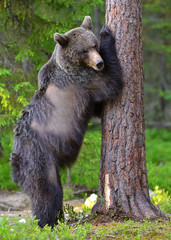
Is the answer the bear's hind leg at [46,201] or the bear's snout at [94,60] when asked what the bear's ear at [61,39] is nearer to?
the bear's snout at [94,60]

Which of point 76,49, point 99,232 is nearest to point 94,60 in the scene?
point 76,49

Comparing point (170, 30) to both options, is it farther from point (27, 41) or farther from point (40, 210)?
point (40, 210)

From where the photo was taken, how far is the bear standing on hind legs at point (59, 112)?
14.8 ft

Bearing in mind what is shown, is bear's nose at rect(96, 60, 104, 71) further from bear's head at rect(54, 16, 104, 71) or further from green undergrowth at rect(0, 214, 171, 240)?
green undergrowth at rect(0, 214, 171, 240)

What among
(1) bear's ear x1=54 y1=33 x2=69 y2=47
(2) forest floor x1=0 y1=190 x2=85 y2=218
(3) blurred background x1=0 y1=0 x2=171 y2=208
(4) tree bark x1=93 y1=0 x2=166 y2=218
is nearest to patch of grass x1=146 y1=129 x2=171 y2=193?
(3) blurred background x1=0 y1=0 x2=171 y2=208

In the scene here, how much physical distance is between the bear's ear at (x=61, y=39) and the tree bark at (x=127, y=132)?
2.34 feet

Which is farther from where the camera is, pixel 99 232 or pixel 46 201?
pixel 46 201

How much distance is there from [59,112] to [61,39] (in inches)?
42.3

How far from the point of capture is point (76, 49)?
466 centimetres

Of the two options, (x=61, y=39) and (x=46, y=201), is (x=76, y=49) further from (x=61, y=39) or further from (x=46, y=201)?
(x=46, y=201)

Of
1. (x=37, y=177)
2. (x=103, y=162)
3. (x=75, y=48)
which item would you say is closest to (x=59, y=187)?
(x=37, y=177)

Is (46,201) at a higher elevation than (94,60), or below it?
A: below

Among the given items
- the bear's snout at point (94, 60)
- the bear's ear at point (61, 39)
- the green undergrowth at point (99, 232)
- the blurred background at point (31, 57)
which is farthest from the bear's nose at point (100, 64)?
the blurred background at point (31, 57)

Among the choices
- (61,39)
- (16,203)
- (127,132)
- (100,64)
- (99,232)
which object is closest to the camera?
(99,232)
